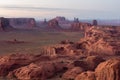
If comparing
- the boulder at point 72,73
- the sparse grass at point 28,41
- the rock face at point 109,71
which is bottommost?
the sparse grass at point 28,41

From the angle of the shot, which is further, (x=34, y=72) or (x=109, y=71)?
(x=34, y=72)

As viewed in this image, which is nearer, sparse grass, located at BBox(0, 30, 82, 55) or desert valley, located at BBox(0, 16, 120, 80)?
desert valley, located at BBox(0, 16, 120, 80)

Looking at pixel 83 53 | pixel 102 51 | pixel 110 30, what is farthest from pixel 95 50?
pixel 110 30

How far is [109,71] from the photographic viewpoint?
20.5 meters

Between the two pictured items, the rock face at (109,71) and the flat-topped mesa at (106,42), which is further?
the flat-topped mesa at (106,42)

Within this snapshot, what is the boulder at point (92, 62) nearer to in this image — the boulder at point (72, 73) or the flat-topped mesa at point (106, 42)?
the boulder at point (72, 73)

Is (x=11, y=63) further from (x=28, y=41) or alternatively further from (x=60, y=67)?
(x=28, y=41)

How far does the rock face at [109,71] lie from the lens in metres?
20.3

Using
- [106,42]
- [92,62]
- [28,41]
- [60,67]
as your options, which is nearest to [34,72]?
[60,67]

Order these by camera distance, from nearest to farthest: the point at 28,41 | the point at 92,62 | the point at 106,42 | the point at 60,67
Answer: the point at 60,67 → the point at 92,62 → the point at 106,42 → the point at 28,41

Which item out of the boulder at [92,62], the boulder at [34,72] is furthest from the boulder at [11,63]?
the boulder at [92,62]

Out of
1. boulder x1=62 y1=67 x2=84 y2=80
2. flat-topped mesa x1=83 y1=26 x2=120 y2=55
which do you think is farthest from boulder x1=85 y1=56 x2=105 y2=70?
flat-topped mesa x1=83 y1=26 x2=120 y2=55

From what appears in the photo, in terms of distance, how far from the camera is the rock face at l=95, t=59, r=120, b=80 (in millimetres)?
20284

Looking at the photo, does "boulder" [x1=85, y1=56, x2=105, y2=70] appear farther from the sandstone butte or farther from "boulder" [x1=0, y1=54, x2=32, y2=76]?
"boulder" [x1=0, y1=54, x2=32, y2=76]
